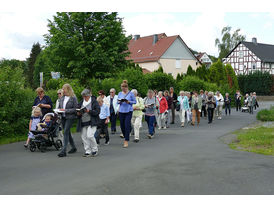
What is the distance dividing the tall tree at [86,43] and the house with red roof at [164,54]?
91.0 ft

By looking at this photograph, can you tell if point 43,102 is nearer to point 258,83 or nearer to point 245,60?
point 258,83

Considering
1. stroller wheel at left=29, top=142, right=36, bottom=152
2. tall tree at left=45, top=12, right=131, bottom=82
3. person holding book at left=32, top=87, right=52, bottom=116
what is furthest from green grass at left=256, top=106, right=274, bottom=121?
tall tree at left=45, top=12, right=131, bottom=82

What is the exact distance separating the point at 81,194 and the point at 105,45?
30656mm

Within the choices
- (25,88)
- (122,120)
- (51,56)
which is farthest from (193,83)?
(122,120)

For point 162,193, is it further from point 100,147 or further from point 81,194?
point 100,147

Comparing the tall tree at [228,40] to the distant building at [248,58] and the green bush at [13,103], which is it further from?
the green bush at [13,103]

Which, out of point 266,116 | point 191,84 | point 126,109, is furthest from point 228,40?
point 126,109

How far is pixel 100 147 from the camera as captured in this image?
11.6 meters

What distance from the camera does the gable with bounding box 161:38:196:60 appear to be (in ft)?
213

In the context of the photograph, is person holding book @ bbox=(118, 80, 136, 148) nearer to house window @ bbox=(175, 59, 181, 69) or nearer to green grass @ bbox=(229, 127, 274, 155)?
green grass @ bbox=(229, 127, 274, 155)

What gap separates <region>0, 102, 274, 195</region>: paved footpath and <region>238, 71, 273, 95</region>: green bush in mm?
55691

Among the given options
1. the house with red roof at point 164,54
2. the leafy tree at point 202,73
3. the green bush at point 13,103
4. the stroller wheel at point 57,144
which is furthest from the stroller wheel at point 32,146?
the house with red roof at point 164,54

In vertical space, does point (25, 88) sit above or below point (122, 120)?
above

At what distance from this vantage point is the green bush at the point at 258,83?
63.8 meters
